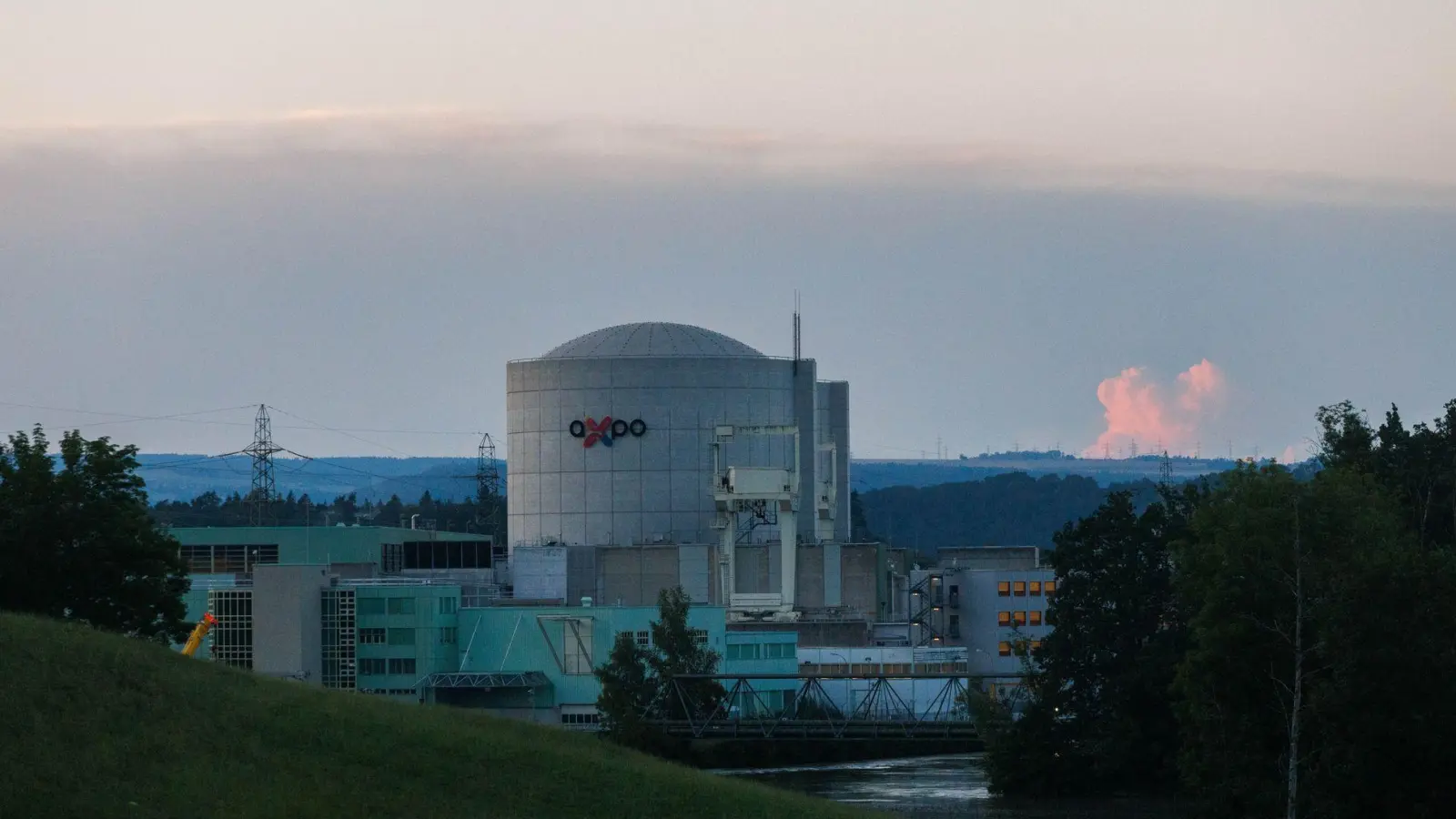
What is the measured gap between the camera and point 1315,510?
80625 millimetres

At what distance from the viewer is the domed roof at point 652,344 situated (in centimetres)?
19338

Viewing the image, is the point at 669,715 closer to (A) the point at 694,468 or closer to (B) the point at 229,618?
(B) the point at 229,618

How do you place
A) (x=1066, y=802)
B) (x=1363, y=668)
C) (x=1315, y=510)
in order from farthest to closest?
(x=1066, y=802), (x=1315, y=510), (x=1363, y=668)

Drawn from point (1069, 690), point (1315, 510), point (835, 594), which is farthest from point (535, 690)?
point (1315, 510)

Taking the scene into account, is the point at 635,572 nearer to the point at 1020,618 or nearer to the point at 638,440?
the point at 638,440

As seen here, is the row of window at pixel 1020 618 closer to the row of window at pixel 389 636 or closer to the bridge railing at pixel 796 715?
the bridge railing at pixel 796 715

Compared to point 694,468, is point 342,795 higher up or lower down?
lower down

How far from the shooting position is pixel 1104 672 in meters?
109

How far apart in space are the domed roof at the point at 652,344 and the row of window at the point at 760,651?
123 ft

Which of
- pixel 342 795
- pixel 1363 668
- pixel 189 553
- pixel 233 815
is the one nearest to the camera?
pixel 233 815

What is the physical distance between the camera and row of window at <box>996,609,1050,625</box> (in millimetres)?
188500

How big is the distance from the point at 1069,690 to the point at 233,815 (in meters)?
66.6

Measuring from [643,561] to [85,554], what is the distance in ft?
294

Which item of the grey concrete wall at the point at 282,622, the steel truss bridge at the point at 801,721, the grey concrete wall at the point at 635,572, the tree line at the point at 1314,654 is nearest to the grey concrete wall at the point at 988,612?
the grey concrete wall at the point at 635,572
